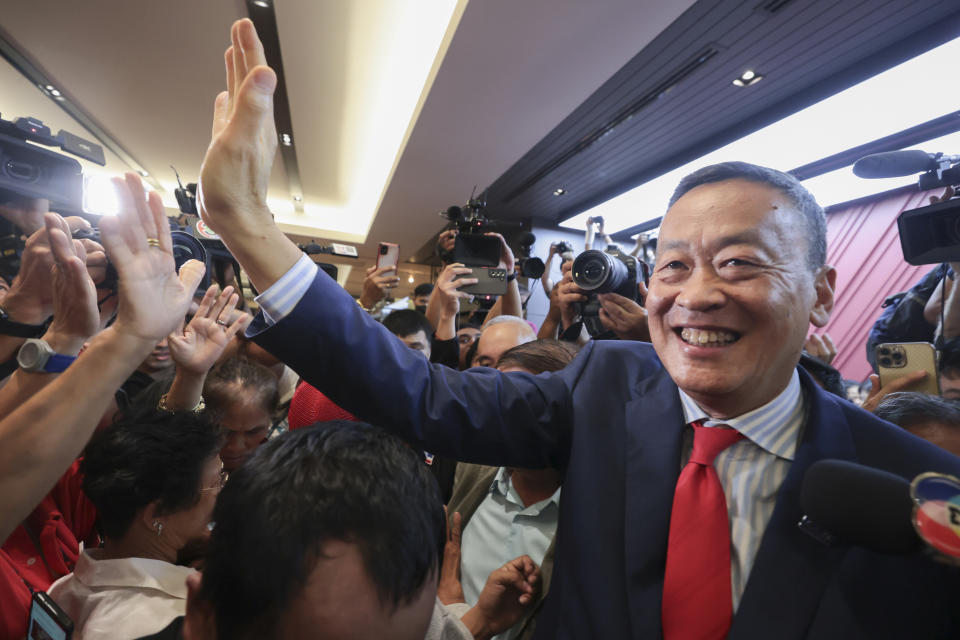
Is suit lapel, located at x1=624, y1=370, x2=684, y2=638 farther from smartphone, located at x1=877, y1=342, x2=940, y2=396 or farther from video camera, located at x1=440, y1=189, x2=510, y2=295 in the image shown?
video camera, located at x1=440, y1=189, x2=510, y2=295

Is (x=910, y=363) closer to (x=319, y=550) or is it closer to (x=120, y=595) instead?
(x=319, y=550)

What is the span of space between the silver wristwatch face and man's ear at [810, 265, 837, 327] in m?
1.62

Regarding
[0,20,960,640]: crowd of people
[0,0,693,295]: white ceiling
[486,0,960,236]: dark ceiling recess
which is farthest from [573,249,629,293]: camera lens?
[486,0,960,236]: dark ceiling recess

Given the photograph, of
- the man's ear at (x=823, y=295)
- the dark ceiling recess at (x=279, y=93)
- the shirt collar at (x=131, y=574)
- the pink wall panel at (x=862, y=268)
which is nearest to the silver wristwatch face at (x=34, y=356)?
the shirt collar at (x=131, y=574)

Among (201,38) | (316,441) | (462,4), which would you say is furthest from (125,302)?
(201,38)

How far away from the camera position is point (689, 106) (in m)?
3.37

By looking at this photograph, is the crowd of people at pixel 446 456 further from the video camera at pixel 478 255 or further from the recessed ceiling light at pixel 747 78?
the recessed ceiling light at pixel 747 78

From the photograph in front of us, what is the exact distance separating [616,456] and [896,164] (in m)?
1.51

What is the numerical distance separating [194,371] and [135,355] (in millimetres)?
687

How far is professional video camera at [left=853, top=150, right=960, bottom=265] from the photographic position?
152 centimetres

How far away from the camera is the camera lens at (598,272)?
5.04 ft

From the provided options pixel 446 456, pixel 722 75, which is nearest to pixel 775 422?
pixel 446 456

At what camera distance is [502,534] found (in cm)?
128

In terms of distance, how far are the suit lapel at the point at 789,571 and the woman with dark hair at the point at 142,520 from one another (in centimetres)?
104
